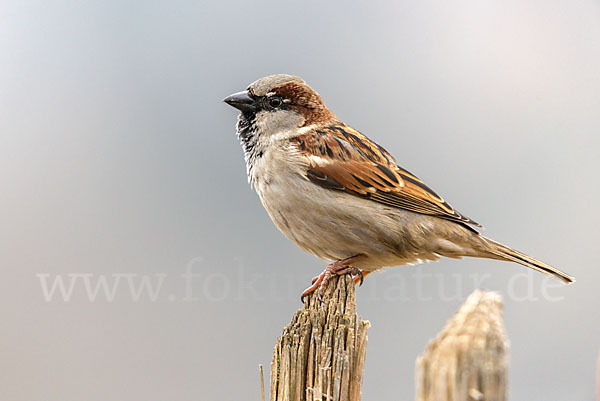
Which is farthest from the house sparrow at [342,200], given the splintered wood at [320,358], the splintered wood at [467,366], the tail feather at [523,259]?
the splintered wood at [467,366]

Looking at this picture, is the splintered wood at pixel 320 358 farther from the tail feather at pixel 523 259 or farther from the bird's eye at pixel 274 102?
the bird's eye at pixel 274 102

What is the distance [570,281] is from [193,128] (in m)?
4.91

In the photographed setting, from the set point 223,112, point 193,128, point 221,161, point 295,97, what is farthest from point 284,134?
point 193,128

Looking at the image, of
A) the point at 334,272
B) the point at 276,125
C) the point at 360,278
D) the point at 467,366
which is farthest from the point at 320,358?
the point at 276,125

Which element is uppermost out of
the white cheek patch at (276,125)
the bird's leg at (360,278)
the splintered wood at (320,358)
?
the white cheek patch at (276,125)

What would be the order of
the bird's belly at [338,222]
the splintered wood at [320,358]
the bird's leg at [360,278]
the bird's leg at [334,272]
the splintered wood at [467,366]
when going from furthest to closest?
the bird's leg at [360,278]
the bird's belly at [338,222]
the bird's leg at [334,272]
the splintered wood at [320,358]
the splintered wood at [467,366]

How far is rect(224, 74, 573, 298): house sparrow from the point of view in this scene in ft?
10.6

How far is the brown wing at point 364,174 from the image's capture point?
3316 millimetres

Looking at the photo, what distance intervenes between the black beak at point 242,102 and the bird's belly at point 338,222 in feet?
1.52

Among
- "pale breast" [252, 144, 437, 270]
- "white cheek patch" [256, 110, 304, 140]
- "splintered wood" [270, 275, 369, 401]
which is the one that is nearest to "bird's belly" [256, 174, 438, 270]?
"pale breast" [252, 144, 437, 270]

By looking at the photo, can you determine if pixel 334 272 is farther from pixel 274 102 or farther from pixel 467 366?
pixel 467 366

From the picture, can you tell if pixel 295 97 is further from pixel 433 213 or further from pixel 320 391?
pixel 320 391

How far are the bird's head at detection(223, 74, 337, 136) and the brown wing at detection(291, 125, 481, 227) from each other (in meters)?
0.13

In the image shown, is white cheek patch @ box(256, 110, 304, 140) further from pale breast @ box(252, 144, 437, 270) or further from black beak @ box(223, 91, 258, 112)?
pale breast @ box(252, 144, 437, 270)
